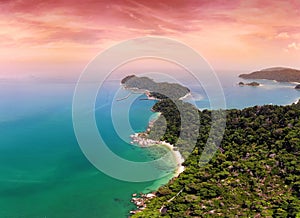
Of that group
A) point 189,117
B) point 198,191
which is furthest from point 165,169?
point 189,117

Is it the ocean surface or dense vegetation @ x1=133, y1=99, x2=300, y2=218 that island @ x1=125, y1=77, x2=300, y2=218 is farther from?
the ocean surface

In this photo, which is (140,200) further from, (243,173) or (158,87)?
(158,87)

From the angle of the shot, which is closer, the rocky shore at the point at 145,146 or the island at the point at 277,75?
the rocky shore at the point at 145,146

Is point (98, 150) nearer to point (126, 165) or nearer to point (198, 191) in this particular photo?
point (126, 165)

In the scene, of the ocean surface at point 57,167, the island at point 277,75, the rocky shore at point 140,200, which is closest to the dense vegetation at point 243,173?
the rocky shore at point 140,200

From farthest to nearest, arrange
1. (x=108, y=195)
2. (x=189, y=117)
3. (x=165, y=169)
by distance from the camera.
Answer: (x=189, y=117)
(x=165, y=169)
(x=108, y=195)

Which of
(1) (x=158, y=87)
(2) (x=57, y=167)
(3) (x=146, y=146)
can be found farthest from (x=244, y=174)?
(1) (x=158, y=87)

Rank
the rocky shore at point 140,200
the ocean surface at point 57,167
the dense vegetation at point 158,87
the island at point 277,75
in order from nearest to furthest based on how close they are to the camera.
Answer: the rocky shore at point 140,200 → the ocean surface at point 57,167 → the dense vegetation at point 158,87 → the island at point 277,75

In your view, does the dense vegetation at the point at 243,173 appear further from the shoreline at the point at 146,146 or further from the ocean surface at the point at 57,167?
the ocean surface at the point at 57,167

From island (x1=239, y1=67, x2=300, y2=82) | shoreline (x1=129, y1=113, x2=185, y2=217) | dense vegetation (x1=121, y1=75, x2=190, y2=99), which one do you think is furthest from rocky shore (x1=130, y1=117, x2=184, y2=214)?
island (x1=239, y1=67, x2=300, y2=82)
